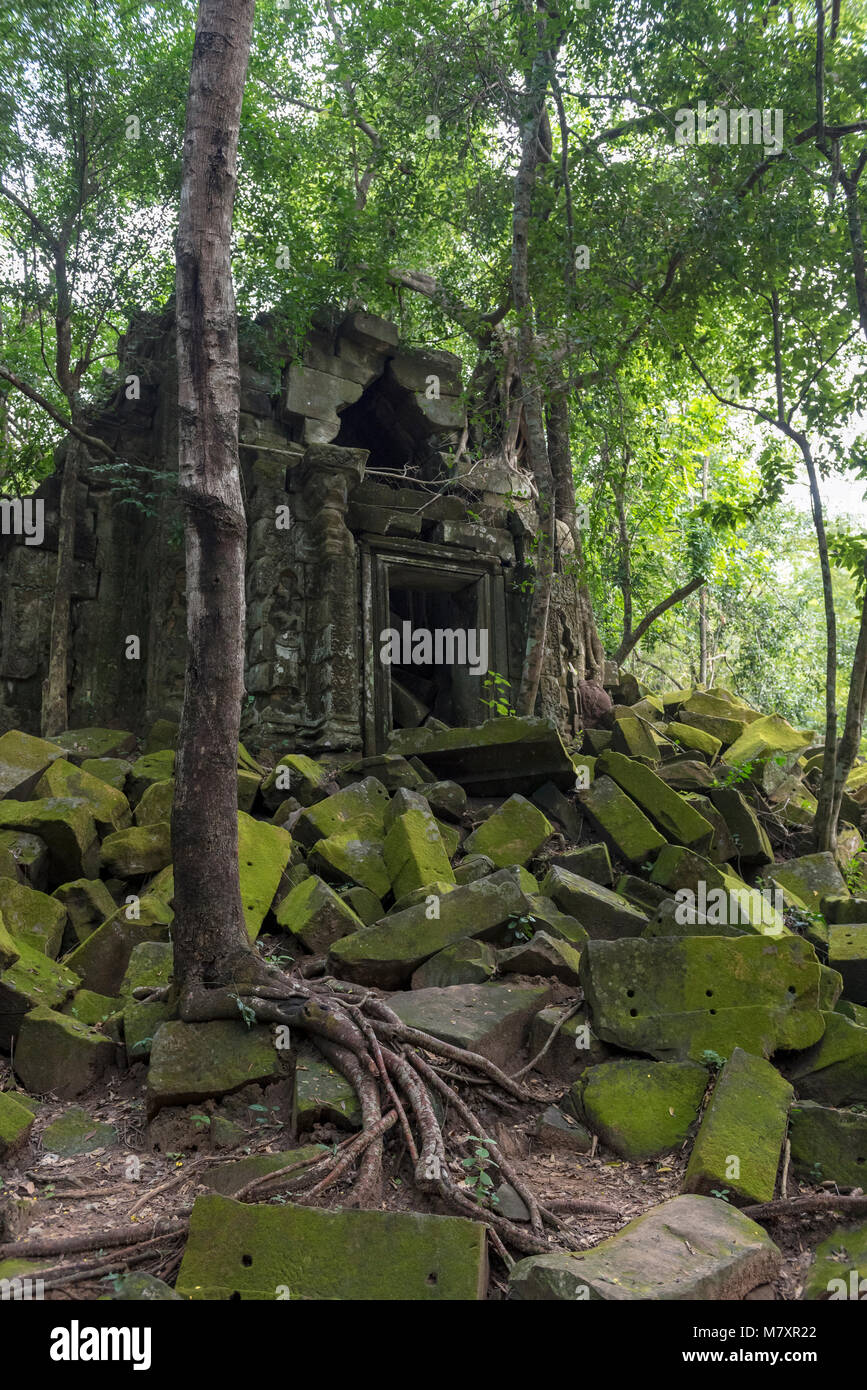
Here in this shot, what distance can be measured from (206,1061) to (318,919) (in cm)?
137

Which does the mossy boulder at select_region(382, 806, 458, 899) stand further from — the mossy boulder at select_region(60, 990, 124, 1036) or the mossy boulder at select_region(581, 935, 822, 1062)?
the mossy boulder at select_region(60, 990, 124, 1036)

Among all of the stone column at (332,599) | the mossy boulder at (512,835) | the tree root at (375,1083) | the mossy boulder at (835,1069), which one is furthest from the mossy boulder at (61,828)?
the mossy boulder at (835,1069)

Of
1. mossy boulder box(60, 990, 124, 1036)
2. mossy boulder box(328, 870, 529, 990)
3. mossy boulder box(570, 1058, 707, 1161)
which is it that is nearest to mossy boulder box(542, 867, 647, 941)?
mossy boulder box(328, 870, 529, 990)

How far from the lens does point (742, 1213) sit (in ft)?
10.2

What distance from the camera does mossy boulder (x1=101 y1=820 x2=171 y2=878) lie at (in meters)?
5.88

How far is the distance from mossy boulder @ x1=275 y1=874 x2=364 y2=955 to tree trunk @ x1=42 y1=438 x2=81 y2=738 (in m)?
4.37

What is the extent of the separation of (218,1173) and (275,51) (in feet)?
43.0

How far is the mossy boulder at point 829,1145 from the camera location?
3494mm

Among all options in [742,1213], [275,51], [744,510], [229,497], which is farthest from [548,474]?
[275,51]

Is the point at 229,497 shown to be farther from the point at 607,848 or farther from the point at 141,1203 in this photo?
the point at 607,848

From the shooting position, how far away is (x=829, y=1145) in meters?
3.55

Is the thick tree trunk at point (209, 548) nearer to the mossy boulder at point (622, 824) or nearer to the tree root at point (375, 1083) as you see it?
the tree root at point (375, 1083)

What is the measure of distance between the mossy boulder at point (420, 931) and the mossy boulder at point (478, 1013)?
0.29 meters

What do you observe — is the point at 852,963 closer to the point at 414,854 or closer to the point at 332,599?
the point at 414,854
